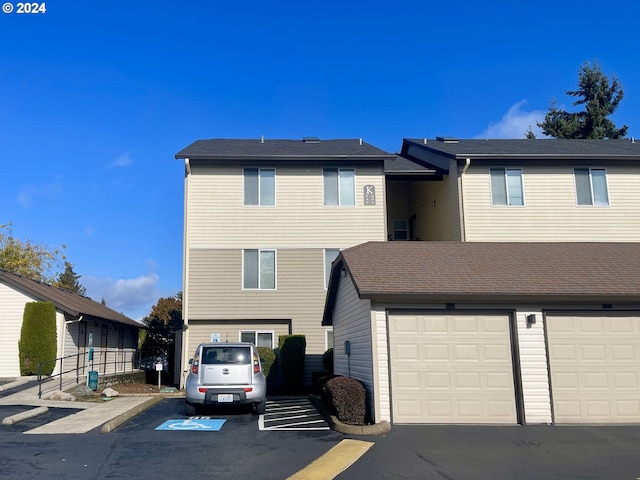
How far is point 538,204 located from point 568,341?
10.6 meters

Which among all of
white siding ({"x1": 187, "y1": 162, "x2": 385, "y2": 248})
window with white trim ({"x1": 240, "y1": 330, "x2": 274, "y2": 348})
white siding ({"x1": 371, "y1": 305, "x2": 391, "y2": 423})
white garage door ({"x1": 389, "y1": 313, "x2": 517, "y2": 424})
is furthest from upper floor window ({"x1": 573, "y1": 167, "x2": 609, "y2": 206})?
white siding ({"x1": 371, "y1": 305, "x2": 391, "y2": 423})

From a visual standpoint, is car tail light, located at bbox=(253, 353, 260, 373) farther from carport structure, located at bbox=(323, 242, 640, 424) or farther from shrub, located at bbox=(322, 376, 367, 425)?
carport structure, located at bbox=(323, 242, 640, 424)

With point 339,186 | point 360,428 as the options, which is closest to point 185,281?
point 339,186

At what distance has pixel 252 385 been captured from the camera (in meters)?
12.1

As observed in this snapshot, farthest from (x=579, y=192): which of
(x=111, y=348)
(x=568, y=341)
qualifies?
(x=111, y=348)

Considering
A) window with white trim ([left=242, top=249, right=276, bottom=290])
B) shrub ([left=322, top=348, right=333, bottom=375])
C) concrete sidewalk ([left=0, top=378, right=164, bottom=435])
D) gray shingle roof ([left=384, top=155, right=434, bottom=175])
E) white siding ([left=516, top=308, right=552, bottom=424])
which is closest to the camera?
concrete sidewalk ([left=0, top=378, right=164, bottom=435])

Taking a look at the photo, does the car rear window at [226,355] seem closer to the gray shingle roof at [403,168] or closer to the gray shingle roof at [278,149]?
the gray shingle roof at [278,149]

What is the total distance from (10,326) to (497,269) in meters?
17.8

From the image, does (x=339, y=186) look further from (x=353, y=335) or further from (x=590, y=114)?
(x=590, y=114)

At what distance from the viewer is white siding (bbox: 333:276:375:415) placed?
37.3ft

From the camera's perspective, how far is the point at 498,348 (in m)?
11.4

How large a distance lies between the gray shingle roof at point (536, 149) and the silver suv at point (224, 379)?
40.4 feet

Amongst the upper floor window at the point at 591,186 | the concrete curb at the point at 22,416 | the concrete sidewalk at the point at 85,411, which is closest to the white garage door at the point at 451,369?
the concrete sidewalk at the point at 85,411

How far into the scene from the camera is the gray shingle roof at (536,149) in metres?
20.9
